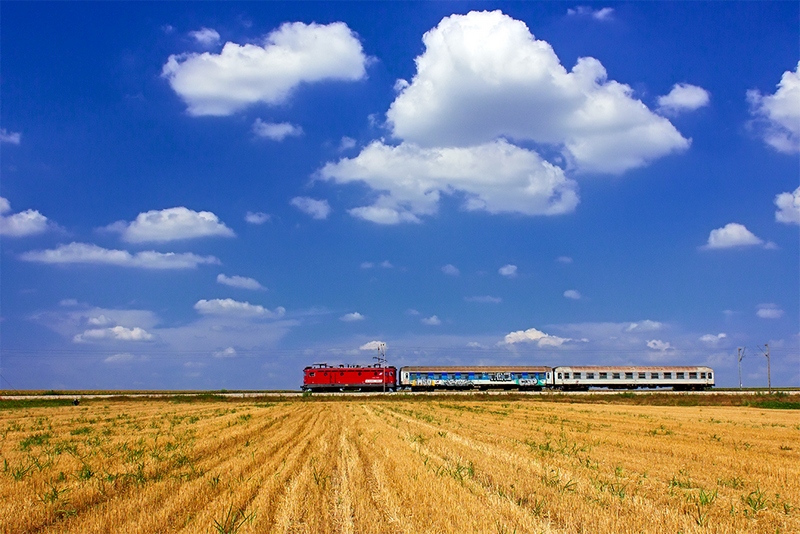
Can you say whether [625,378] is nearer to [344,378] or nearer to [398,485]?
[344,378]

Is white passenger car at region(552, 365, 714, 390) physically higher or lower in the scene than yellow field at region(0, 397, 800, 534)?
lower

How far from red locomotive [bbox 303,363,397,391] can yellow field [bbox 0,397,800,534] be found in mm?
65444

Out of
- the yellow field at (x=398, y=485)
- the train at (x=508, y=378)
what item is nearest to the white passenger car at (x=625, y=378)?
the train at (x=508, y=378)

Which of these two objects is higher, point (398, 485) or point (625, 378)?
point (398, 485)

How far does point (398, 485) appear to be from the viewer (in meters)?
11.5

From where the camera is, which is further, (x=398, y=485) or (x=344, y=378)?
(x=344, y=378)

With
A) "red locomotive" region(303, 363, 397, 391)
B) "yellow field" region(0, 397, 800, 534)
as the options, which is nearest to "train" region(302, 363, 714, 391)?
"red locomotive" region(303, 363, 397, 391)

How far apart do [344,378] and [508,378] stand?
24.3m

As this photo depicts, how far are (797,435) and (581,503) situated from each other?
2085 cm

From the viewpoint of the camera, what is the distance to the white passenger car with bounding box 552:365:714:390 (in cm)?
8581

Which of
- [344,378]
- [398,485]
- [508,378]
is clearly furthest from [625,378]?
[398,485]

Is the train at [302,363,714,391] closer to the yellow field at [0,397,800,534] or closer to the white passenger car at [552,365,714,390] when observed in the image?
the white passenger car at [552,365,714,390]

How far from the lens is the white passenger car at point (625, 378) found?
8581cm

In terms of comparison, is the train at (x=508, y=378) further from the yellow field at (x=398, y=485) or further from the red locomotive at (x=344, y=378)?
the yellow field at (x=398, y=485)
